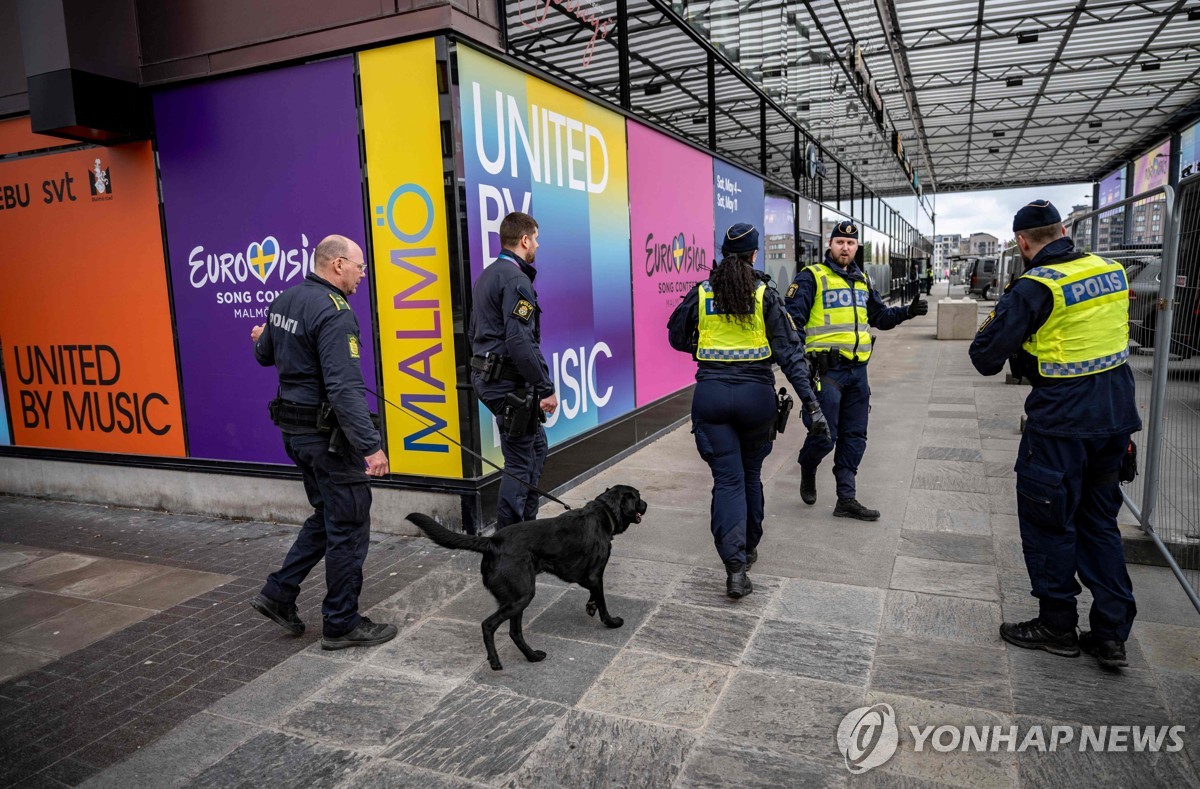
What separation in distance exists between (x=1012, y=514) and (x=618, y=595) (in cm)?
301

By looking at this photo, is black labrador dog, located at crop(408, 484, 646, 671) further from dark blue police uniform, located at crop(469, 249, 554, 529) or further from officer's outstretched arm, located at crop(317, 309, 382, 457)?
dark blue police uniform, located at crop(469, 249, 554, 529)

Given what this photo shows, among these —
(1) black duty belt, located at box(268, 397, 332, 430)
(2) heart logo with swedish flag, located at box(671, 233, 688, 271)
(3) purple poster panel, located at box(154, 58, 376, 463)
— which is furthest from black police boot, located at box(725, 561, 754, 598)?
(2) heart logo with swedish flag, located at box(671, 233, 688, 271)

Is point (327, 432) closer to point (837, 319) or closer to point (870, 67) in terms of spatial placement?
point (837, 319)

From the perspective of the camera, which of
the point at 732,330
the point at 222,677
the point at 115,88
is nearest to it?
the point at 222,677

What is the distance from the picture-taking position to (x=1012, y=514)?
525 centimetres

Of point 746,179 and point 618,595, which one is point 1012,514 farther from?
point 746,179

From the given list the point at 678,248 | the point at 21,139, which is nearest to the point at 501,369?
the point at 678,248

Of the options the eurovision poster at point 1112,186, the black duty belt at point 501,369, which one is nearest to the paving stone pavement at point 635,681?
the black duty belt at point 501,369

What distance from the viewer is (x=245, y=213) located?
Result: 5621mm

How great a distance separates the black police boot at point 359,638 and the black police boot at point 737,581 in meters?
1.78

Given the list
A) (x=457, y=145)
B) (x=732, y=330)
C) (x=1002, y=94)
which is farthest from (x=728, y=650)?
(x=1002, y=94)

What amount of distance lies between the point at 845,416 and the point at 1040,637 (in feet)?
7.30

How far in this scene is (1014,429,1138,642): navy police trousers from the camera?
3.17 metres

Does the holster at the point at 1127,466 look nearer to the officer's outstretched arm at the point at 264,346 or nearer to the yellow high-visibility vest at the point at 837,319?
the yellow high-visibility vest at the point at 837,319
